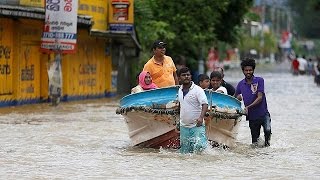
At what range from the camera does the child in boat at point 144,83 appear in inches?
599

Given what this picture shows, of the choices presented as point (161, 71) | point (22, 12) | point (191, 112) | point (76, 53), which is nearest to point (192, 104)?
point (191, 112)

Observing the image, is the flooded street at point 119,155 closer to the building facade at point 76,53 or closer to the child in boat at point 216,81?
the child in boat at point 216,81

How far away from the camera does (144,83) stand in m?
15.3

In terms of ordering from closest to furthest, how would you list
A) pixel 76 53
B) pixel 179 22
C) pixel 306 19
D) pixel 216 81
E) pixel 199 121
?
1. pixel 199 121
2. pixel 216 81
3. pixel 76 53
4. pixel 179 22
5. pixel 306 19

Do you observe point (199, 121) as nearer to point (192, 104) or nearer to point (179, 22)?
point (192, 104)

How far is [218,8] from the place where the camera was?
3744 cm

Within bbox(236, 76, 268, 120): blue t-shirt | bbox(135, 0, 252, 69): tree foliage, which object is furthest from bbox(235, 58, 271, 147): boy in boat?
bbox(135, 0, 252, 69): tree foliage

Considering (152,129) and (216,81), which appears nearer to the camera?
(152,129)

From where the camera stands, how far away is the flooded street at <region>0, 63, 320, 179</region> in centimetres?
1205

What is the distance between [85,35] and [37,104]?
4831 mm

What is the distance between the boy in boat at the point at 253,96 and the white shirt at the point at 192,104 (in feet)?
4.86

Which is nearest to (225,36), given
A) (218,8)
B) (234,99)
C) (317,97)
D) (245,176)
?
(218,8)

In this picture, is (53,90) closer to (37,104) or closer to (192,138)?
(37,104)

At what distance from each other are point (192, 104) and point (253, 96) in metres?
1.67
